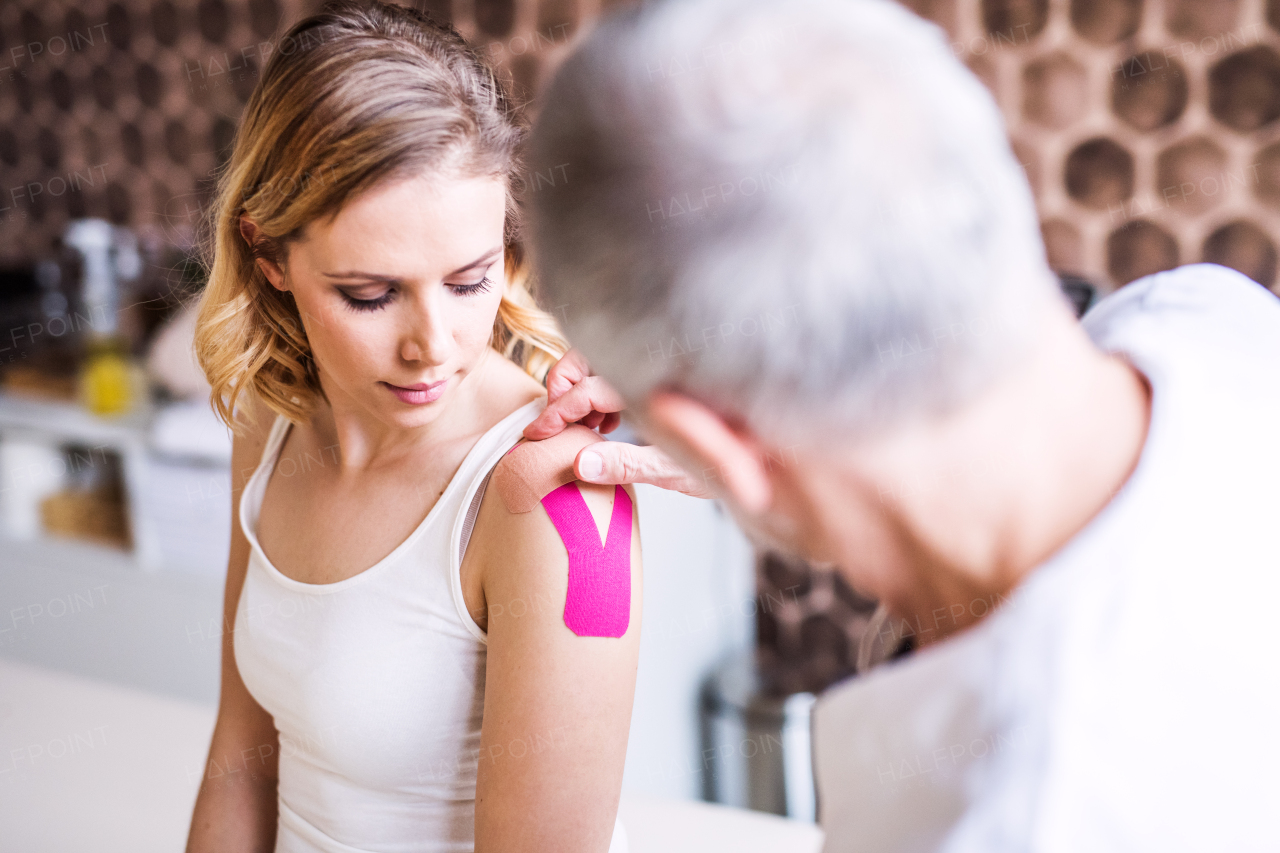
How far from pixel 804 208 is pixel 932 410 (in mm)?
114

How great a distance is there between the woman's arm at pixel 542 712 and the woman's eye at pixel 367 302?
8.3 inches

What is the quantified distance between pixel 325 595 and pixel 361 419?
0.65 ft

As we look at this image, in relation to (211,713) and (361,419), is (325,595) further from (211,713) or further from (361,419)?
(211,713)

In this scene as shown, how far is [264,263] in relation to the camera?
3.02 feet

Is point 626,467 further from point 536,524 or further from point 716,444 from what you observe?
point 716,444

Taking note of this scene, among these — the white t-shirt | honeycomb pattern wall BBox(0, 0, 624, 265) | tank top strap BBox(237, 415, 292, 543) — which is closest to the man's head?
the white t-shirt

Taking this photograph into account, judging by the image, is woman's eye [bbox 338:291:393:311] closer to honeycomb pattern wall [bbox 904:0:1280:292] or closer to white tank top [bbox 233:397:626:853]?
white tank top [bbox 233:397:626:853]

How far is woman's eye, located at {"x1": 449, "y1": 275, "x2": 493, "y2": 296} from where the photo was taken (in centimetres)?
83

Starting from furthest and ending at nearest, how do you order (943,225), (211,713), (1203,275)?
(211,713) → (1203,275) → (943,225)

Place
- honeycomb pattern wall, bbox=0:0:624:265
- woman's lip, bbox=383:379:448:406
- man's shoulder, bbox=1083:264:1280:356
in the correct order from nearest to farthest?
man's shoulder, bbox=1083:264:1280:356
woman's lip, bbox=383:379:448:406
honeycomb pattern wall, bbox=0:0:624:265

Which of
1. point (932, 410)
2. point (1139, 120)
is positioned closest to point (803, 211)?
point (932, 410)

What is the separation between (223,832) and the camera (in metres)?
1.08

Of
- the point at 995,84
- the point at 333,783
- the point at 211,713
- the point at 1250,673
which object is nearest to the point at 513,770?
the point at 333,783

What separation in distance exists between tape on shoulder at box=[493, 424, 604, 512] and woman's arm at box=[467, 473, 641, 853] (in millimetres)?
14
